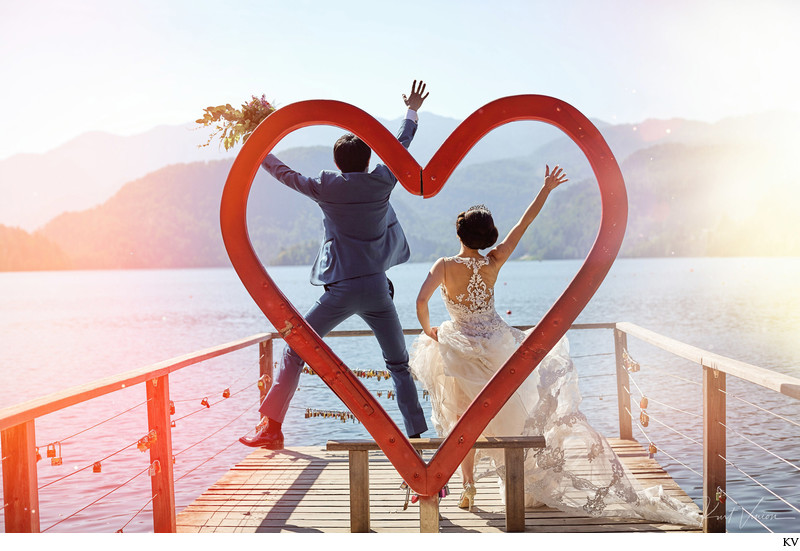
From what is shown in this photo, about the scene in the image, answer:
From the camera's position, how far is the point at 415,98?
3240 millimetres

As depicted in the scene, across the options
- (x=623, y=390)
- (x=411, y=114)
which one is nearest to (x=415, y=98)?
(x=411, y=114)

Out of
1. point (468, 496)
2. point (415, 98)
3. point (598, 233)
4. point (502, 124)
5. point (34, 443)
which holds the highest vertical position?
point (415, 98)

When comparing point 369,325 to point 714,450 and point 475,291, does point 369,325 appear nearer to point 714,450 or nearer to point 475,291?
point 475,291

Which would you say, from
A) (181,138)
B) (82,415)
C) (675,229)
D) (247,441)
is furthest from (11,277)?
(247,441)

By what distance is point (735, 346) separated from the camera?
24.8 meters

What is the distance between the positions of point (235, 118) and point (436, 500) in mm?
1842

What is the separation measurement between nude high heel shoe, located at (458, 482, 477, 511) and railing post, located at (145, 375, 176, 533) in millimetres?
1479

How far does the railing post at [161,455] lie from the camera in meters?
3.27

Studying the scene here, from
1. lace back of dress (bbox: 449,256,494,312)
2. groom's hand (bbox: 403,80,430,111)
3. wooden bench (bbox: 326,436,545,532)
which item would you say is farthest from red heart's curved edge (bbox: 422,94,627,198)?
wooden bench (bbox: 326,436,545,532)

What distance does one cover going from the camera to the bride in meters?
3.48

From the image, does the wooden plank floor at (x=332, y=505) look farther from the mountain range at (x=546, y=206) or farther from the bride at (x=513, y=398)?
the mountain range at (x=546, y=206)

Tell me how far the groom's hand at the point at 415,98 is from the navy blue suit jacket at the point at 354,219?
101 millimetres

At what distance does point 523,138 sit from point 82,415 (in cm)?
11309

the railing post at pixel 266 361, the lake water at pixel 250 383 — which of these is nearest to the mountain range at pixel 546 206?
the lake water at pixel 250 383
